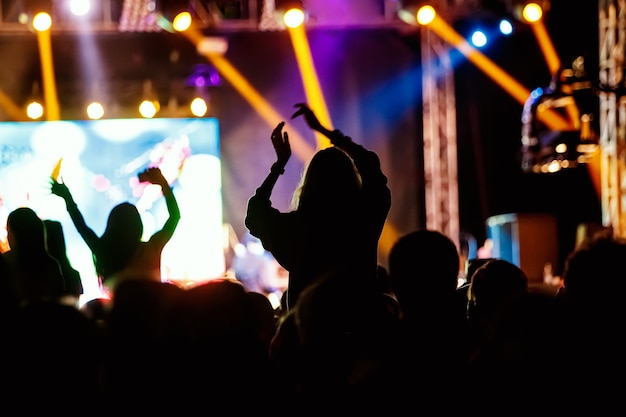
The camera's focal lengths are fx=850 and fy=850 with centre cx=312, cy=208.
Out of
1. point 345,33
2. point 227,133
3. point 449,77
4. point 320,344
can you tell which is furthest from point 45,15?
point 320,344

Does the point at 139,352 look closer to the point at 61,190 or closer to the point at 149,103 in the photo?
the point at 61,190

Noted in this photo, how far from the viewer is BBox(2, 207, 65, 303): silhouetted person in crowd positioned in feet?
8.30

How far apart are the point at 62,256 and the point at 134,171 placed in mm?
5360

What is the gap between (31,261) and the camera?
8.70 feet

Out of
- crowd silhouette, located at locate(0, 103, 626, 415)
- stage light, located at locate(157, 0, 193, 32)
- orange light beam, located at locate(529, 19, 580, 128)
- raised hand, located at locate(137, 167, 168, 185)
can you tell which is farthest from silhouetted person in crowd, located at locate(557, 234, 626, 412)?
orange light beam, located at locate(529, 19, 580, 128)

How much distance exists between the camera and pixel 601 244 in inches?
77.7

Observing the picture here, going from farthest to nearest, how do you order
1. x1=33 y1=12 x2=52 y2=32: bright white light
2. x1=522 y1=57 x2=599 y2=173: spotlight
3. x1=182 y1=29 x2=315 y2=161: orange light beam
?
1. x1=182 y1=29 x2=315 y2=161: orange light beam
2. x1=522 y1=57 x2=599 y2=173: spotlight
3. x1=33 y1=12 x2=52 y2=32: bright white light

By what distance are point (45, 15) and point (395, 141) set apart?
4088mm

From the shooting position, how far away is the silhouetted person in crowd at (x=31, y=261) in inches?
99.7

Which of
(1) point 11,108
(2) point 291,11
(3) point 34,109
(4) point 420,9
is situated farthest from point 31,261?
(1) point 11,108

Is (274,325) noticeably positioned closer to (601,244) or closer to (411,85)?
(601,244)

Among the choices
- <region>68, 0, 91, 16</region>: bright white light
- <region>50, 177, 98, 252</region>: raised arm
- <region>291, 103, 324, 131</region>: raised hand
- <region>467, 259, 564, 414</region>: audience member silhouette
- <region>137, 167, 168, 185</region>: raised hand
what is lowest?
<region>467, 259, 564, 414</region>: audience member silhouette

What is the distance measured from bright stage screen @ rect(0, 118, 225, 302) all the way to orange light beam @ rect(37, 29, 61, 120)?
72cm

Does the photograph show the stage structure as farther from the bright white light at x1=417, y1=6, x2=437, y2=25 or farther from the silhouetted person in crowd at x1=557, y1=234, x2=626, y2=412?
the silhouetted person in crowd at x1=557, y1=234, x2=626, y2=412
